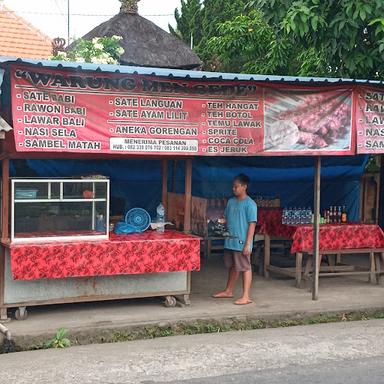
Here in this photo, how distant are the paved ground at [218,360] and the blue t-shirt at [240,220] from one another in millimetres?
1248

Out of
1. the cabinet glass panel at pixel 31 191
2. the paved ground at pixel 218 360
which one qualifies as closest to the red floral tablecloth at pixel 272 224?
the paved ground at pixel 218 360

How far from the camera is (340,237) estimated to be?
884cm

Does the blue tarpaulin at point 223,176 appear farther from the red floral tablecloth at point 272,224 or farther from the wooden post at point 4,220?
the wooden post at point 4,220

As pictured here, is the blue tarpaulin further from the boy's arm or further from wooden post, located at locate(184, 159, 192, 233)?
the boy's arm

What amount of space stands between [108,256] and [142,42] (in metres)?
8.36

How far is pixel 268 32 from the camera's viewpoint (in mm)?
14109

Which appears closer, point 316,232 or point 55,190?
point 55,190

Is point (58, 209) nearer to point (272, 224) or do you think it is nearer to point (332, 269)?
point (272, 224)

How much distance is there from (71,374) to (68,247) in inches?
69.6

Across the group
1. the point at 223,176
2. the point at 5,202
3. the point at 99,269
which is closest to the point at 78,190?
the point at 5,202

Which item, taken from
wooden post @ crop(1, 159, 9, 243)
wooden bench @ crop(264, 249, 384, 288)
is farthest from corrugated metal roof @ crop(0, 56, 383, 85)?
wooden bench @ crop(264, 249, 384, 288)

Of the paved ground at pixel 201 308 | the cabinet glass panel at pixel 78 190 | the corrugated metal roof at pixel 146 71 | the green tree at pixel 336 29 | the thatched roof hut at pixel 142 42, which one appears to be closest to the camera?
the corrugated metal roof at pixel 146 71

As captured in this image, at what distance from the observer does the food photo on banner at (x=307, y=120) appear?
730cm

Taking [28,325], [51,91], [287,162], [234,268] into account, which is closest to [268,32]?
[287,162]
